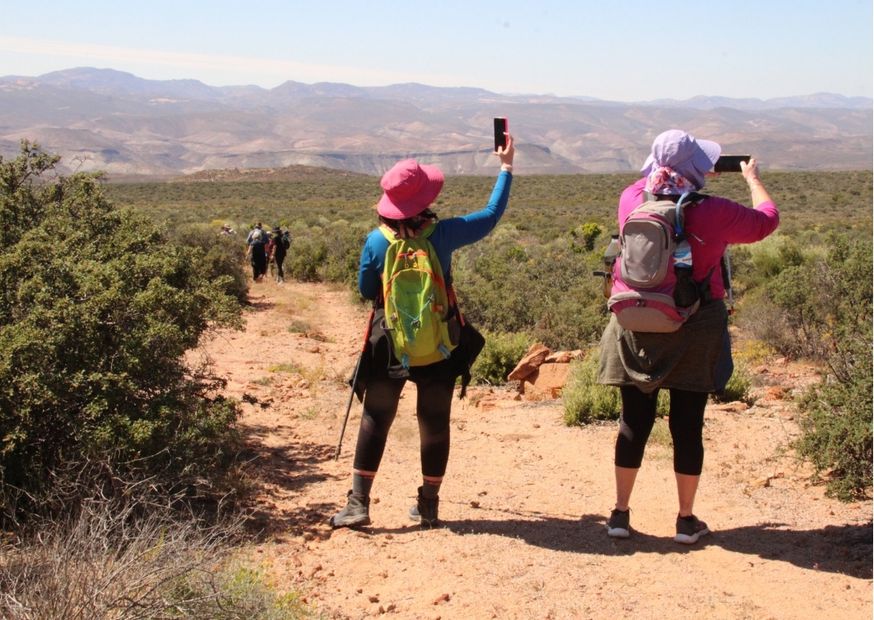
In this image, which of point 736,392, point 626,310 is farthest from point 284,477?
point 736,392

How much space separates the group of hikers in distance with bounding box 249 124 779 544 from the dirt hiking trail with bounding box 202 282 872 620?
0.79 ft

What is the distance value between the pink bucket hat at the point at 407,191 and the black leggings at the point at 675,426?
1.22m

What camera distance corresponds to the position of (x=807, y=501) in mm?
4707

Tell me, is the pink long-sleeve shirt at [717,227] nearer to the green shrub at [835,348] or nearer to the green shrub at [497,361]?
the green shrub at [835,348]

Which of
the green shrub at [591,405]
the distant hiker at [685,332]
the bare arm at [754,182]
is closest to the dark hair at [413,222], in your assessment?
the distant hiker at [685,332]

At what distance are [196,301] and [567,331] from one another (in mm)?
5567

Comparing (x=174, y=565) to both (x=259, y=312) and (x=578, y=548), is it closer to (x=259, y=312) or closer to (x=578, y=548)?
(x=578, y=548)

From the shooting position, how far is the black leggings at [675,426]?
398cm

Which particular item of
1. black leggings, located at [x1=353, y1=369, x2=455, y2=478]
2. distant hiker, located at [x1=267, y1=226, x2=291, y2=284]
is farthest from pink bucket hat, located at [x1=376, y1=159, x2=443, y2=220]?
distant hiker, located at [x1=267, y1=226, x2=291, y2=284]

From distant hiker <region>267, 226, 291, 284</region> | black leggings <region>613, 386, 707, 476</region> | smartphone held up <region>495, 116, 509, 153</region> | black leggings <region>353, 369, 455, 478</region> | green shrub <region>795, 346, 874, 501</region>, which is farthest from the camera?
distant hiker <region>267, 226, 291, 284</region>

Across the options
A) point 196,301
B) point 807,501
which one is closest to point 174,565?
point 196,301

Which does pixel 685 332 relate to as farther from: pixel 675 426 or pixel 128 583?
pixel 128 583

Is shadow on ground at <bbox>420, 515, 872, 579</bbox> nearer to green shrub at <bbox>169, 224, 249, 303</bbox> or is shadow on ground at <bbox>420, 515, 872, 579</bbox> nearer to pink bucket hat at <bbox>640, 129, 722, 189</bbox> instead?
pink bucket hat at <bbox>640, 129, 722, 189</bbox>

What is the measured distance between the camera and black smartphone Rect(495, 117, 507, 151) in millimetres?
4395
